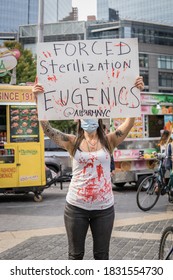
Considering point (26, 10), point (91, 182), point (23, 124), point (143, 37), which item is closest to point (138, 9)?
point (143, 37)

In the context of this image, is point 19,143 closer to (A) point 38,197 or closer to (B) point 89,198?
(A) point 38,197

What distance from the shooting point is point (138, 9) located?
4328 inches

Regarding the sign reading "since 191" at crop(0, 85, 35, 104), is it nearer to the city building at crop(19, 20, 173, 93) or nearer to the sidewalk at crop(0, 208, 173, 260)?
the sidewalk at crop(0, 208, 173, 260)

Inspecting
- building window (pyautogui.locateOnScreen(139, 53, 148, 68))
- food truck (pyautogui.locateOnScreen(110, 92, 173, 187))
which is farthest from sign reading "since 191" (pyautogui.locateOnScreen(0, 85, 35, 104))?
building window (pyautogui.locateOnScreen(139, 53, 148, 68))

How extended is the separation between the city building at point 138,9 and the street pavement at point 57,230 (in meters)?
97.8

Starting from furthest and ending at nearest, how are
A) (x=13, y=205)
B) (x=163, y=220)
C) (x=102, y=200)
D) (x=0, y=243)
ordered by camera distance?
1. (x=13, y=205)
2. (x=163, y=220)
3. (x=0, y=243)
4. (x=102, y=200)

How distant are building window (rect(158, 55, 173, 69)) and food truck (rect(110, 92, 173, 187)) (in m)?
75.9

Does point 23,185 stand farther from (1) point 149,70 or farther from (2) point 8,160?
(1) point 149,70

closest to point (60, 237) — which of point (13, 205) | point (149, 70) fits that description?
point (13, 205)

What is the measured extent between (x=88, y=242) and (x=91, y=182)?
2821 millimetres

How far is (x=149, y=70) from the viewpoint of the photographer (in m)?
83.9

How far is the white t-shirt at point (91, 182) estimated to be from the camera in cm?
332

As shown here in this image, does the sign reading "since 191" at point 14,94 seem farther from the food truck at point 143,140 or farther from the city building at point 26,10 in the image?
the city building at point 26,10

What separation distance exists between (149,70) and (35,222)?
79033 millimetres
